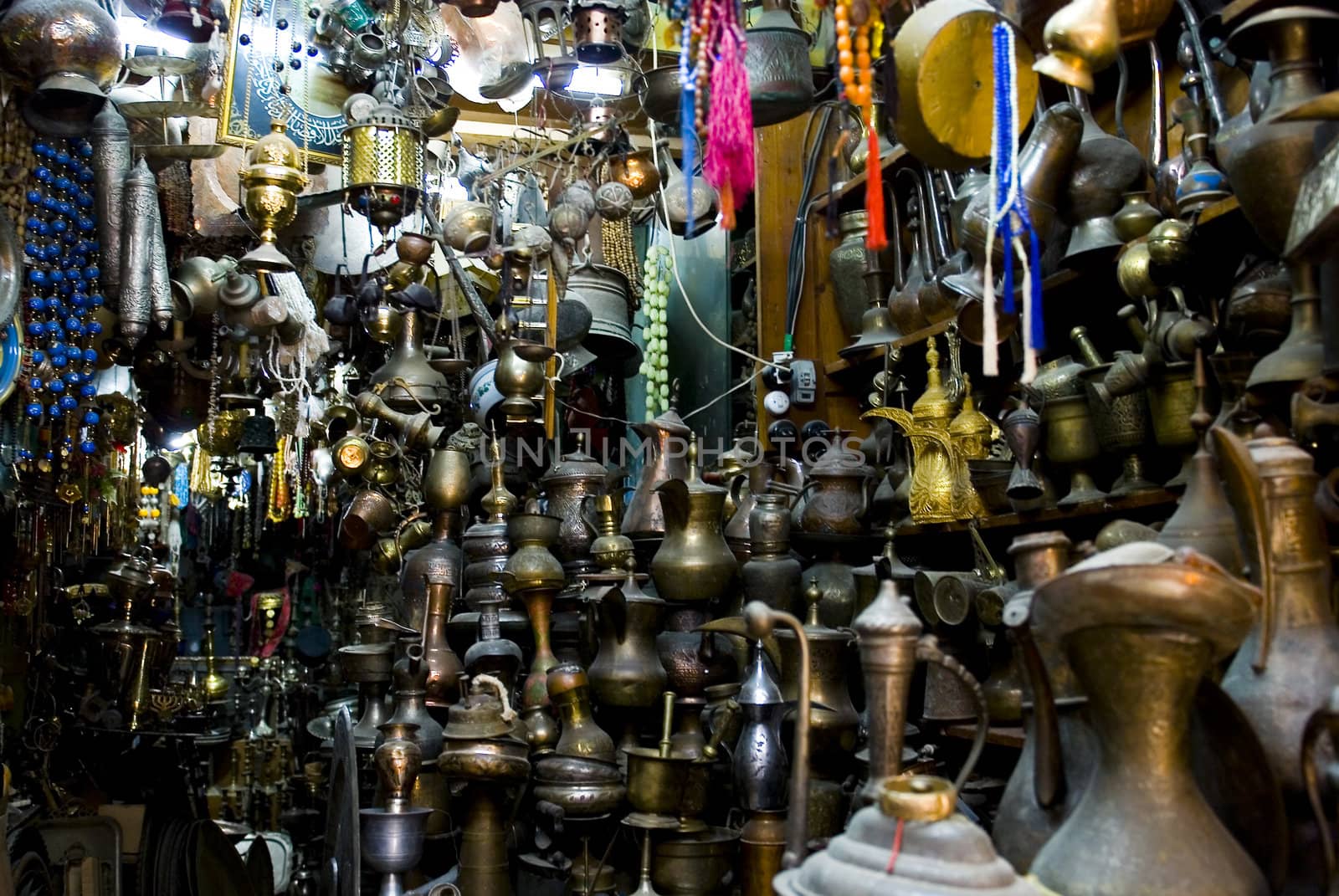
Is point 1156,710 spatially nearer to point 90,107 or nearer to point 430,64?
point 90,107

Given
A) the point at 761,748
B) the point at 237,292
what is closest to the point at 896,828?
the point at 761,748

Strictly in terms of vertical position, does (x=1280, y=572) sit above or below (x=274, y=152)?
below

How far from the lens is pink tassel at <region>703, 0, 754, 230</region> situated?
5.61 feet

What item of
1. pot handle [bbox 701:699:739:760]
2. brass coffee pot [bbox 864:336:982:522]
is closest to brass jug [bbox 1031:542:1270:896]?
pot handle [bbox 701:699:739:760]

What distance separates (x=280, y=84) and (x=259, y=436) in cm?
163

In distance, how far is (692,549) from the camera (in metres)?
2.95

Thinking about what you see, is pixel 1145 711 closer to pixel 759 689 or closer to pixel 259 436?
pixel 759 689

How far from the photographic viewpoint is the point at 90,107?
3104 millimetres

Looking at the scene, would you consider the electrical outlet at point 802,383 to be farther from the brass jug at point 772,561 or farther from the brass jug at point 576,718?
the brass jug at point 576,718

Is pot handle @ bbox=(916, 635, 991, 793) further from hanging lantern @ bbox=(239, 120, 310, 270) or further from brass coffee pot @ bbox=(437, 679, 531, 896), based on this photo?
hanging lantern @ bbox=(239, 120, 310, 270)

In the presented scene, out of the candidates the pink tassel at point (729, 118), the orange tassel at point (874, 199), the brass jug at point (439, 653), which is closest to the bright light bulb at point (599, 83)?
the brass jug at point (439, 653)

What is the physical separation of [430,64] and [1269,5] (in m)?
2.58

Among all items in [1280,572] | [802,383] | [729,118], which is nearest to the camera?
[1280,572]

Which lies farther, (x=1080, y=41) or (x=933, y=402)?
(x=933, y=402)
